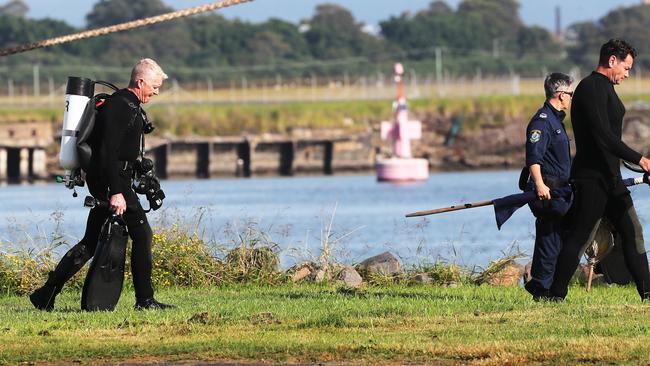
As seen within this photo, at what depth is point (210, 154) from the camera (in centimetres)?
8219

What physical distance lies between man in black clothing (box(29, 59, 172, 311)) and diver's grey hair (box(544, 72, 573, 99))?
9.46 feet

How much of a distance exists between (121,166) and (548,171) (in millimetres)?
3195

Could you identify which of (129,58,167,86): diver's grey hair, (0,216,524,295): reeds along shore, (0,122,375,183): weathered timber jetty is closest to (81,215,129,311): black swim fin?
(129,58,167,86): diver's grey hair

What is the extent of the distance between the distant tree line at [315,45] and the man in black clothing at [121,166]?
90.3 meters

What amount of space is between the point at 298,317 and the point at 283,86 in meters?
91.0

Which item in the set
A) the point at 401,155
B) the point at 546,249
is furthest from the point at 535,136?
the point at 401,155

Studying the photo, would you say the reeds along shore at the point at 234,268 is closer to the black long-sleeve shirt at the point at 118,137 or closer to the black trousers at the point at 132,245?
the black trousers at the point at 132,245

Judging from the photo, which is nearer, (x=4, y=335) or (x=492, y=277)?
(x=4, y=335)

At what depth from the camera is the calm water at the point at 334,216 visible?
1644 centimetres

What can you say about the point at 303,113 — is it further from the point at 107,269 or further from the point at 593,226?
the point at 593,226

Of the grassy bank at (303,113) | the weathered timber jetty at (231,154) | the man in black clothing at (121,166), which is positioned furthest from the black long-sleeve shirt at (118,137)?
the grassy bank at (303,113)

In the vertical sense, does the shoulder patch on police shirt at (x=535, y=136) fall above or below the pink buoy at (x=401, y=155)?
above

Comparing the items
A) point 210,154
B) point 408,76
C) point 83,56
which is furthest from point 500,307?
point 83,56

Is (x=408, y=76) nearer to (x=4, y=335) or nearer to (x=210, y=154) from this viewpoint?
(x=210, y=154)
